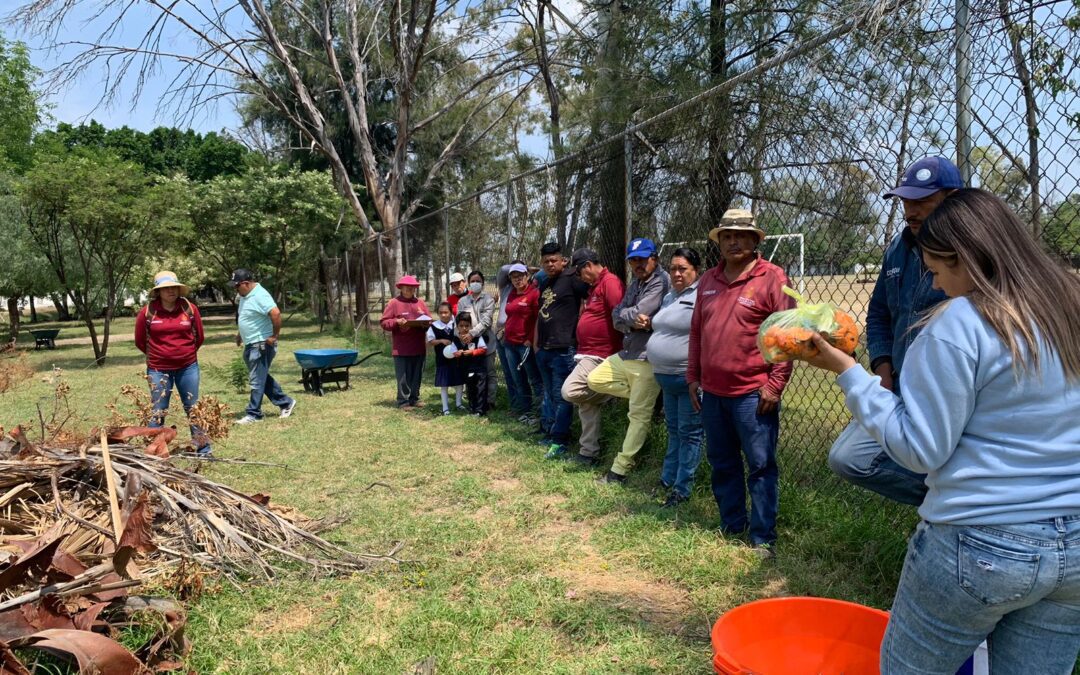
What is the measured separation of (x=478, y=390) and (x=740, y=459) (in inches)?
187

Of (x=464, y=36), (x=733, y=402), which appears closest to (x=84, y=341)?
Result: (x=464, y=36)

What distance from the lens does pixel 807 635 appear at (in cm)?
254

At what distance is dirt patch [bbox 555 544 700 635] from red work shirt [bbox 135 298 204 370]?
4.65 metres

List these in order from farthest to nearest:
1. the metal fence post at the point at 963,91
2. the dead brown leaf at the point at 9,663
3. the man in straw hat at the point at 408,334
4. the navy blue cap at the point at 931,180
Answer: the man in straw hat at the point at 408,334, the metal fence post at the point at 963,91, the navy blue cap at the point at 931,180, the dead brown leaf at the point at 9,663

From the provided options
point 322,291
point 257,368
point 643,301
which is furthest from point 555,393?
point 322,291

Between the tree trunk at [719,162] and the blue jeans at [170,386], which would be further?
the blue jeans at [170,386]

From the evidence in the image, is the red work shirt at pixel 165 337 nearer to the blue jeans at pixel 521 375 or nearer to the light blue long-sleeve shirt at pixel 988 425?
the blue jeans at pixel 521 375

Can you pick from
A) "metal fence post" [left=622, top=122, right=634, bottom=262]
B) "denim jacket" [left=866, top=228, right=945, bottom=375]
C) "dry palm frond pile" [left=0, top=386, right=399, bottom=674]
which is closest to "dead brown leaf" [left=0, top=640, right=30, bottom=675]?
"dry palm frond pile" [left=0, top=386, right=399, bottom=674]

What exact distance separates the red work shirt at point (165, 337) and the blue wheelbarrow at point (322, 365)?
315 centimetres

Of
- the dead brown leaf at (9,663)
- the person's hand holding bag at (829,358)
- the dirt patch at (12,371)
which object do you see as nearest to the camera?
the person's hand holding bag at (829,358)

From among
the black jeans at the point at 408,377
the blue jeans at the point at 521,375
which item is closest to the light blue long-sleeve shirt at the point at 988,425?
the blue jeans at the point at 521,375

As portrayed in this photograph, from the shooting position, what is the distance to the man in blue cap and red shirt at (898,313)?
6.89ft

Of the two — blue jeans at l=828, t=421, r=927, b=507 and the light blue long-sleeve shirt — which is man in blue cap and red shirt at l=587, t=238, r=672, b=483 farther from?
the light blue long-sleeve shirt

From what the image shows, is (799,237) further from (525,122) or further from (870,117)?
(525,122)
